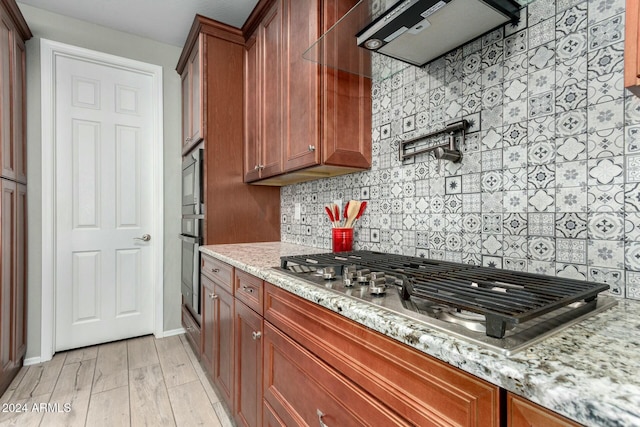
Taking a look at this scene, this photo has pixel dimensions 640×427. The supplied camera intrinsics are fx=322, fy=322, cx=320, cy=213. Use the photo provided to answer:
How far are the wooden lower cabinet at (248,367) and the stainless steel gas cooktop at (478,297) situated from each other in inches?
15.3

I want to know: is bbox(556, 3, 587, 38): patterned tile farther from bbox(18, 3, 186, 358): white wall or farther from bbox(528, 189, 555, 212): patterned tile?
bbox(18, 3, 186, 358): white wall

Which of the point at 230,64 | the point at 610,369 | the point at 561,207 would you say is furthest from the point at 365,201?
the point at 230,64

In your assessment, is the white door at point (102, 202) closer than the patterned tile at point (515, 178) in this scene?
No

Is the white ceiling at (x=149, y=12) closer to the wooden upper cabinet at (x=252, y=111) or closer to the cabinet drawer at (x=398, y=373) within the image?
the wooden upper cabinet at (x=252, y=111)

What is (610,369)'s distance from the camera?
0.44m

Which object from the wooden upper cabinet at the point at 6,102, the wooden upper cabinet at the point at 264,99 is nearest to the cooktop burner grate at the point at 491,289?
the wooden upper cabinet at the point at 264,99

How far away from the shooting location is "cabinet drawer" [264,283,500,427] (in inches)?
20.5

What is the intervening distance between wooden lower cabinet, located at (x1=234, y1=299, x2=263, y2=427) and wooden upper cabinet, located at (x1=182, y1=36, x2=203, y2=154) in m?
1.43

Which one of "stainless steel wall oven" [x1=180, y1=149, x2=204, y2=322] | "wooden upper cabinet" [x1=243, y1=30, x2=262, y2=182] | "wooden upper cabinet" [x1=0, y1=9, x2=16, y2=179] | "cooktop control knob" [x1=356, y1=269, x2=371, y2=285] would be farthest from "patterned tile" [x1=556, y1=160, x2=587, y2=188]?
"wooden upper cabinet" [x1=0, y1=9, x2=16, y2=179]

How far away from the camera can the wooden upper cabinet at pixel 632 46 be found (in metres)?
0.56

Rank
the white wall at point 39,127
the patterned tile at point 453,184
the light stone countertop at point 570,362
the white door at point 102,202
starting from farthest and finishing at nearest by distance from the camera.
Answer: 1. the white door at point 102,202
2. the white wall at point 39,127
3. the patterned tile at point 453,184
4. the light stone countertop at point 570,362

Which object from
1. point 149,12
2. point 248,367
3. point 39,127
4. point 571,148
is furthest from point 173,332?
point 571,148

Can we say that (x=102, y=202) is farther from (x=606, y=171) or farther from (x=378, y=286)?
(x=606, y=171)

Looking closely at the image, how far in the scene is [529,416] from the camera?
448 mm
